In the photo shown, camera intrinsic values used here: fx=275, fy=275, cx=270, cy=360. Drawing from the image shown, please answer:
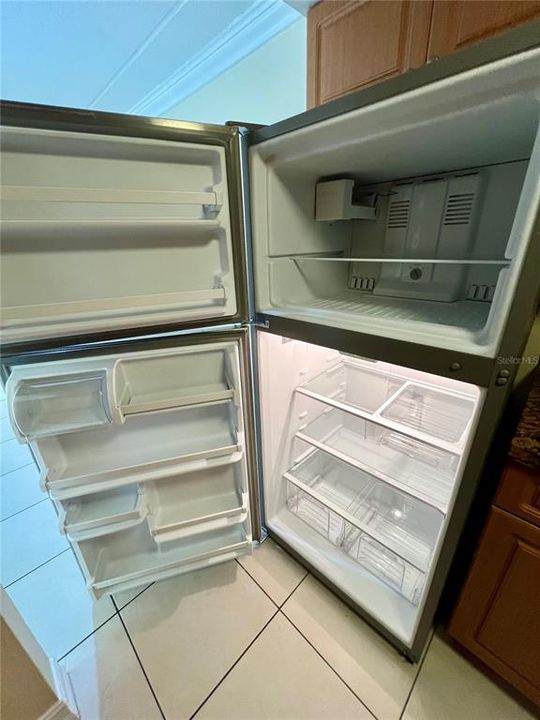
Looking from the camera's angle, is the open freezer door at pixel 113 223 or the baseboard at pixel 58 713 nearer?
the open freezer door at pixel 113 223

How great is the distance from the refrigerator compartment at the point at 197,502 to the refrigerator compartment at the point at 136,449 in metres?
0.10

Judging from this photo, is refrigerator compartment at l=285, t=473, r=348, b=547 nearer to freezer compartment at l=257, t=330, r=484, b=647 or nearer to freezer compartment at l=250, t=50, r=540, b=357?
freezer compartment at l=257, t=330, r=484, b=647

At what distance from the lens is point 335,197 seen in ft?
3.25

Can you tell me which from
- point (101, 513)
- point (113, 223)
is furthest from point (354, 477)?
point (113, 223)

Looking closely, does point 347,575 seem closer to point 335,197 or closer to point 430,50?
point 335,197

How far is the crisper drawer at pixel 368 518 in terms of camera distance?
1.05 m

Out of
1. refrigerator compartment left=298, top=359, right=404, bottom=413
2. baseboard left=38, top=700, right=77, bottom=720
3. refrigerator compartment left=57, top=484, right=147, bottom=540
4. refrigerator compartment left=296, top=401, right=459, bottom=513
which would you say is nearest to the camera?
baseboard left=38, top=700, right=77, bottom=720

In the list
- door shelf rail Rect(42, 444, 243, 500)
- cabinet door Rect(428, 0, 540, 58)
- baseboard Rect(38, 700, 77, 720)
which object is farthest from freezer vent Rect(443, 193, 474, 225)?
baseboard Rect(38, 700, 77, 720)

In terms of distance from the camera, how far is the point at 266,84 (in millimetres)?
1484

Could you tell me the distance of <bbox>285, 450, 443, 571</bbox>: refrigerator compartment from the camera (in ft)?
3.52

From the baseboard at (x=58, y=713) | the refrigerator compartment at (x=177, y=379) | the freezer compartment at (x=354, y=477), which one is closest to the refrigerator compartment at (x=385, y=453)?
the freezer compartment at (x=354, y=477)

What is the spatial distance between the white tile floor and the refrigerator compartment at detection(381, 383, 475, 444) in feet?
2.57

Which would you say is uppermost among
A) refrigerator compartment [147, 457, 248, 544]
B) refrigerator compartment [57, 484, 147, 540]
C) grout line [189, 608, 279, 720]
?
refrigerator compartment [57, 484, 147, 540]

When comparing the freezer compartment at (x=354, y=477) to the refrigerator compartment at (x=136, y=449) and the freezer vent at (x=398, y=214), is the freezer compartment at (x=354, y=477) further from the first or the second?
the freezer vent at (x=398, y=214)
